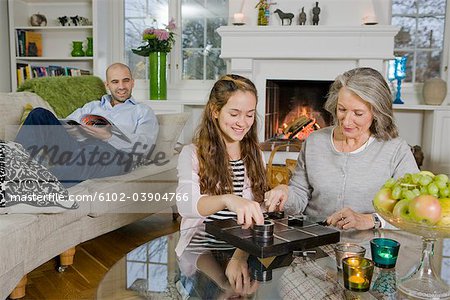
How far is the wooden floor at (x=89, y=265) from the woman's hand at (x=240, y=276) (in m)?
1.13

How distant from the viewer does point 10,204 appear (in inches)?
75.2

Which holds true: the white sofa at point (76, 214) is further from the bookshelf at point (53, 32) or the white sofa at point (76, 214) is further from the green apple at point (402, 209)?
the bookshelf at point (53, 32)

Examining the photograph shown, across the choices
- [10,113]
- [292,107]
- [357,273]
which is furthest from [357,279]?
[292,107]

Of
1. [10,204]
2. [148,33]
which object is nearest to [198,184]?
[10,204]

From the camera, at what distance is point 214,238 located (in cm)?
131

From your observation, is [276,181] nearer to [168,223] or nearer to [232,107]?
[168,223]

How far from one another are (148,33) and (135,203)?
186 centimetres

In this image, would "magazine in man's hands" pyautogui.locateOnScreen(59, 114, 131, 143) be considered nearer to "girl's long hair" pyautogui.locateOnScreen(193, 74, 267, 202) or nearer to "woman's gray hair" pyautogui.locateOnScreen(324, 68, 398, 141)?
"girl's long hair" pyautogui.locateOnScreen(193, 74, 267, 202)

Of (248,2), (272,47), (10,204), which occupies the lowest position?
(10,204)

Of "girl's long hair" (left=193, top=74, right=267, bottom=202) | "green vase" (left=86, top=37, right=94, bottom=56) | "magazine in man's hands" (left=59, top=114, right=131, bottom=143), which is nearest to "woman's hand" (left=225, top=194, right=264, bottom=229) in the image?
"girl's long hair" (left=193, top=74, right=267, bottom=202)

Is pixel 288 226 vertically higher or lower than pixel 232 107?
lower

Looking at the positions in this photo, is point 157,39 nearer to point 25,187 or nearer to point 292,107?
point 292,107

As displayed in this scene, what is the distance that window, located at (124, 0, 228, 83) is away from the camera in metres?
4.48

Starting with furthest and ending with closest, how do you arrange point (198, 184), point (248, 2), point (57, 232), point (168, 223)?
point (248, 2), point (168, 223), point (57, 232), point (198, 184)
